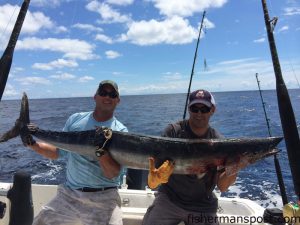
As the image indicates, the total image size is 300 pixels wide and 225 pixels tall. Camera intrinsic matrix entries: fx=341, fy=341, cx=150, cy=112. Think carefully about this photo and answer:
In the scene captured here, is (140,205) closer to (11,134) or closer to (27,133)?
(27,133)

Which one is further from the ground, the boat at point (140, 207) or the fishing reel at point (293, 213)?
the fishing reel at point (293, 213)

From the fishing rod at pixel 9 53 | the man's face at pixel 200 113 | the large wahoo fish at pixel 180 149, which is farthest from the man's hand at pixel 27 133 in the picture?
the man's face at pixel 200 113

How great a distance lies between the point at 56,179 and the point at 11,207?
647 cm

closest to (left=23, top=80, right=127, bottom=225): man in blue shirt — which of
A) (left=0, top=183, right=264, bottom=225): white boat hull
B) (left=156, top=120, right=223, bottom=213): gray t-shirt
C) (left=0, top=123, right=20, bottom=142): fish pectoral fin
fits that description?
(left=0, top=123, right=20, bottom=142): fish pectoral fin

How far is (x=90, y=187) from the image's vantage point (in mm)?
4020

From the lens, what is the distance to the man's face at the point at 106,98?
409 centimetres

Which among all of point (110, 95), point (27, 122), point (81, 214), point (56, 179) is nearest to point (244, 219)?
point (81, 214)

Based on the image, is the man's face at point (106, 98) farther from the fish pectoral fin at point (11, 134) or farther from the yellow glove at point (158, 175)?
the yellow glove at point (158, 175)

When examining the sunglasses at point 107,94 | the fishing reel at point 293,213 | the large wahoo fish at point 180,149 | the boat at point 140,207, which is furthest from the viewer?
the boat at point 140,207

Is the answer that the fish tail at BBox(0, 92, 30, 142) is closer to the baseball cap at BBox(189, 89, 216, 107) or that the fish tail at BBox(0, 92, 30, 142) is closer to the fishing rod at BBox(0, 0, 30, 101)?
the fishing rod at BBox(0, 0, 30, 101)

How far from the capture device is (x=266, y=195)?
973 centimetres

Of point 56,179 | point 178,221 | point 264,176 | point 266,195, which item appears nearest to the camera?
point 178,221

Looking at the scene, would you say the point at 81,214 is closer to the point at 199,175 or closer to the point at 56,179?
the point at 199,175

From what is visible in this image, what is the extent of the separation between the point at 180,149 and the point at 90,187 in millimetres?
1213
